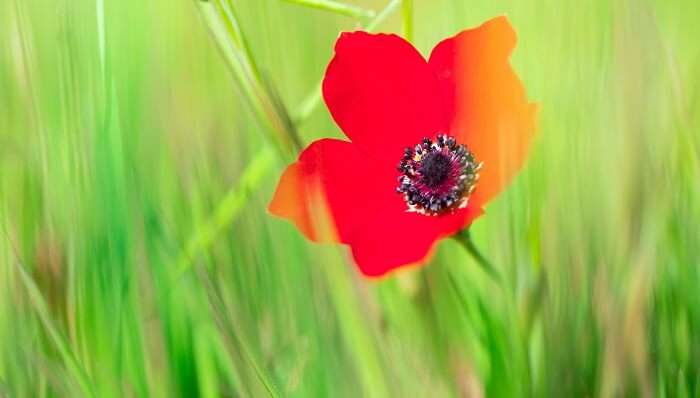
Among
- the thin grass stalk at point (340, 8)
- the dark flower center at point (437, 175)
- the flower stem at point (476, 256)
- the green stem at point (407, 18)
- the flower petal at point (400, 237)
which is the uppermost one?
the thin grass stalk at point (340, 8)

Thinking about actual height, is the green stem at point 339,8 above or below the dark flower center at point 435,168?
above

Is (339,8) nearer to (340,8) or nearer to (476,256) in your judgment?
(340,8)

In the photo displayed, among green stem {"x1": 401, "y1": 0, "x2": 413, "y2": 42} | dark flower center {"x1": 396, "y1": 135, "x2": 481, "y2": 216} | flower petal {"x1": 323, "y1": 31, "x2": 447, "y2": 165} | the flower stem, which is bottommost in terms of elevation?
the flower stem

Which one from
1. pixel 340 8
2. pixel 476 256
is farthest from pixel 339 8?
pixel 476 256

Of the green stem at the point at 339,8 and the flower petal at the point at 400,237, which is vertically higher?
the green stem at the point at 339,8

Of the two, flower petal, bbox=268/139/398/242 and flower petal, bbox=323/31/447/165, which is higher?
flower petal, bbox=323/31/447/165
